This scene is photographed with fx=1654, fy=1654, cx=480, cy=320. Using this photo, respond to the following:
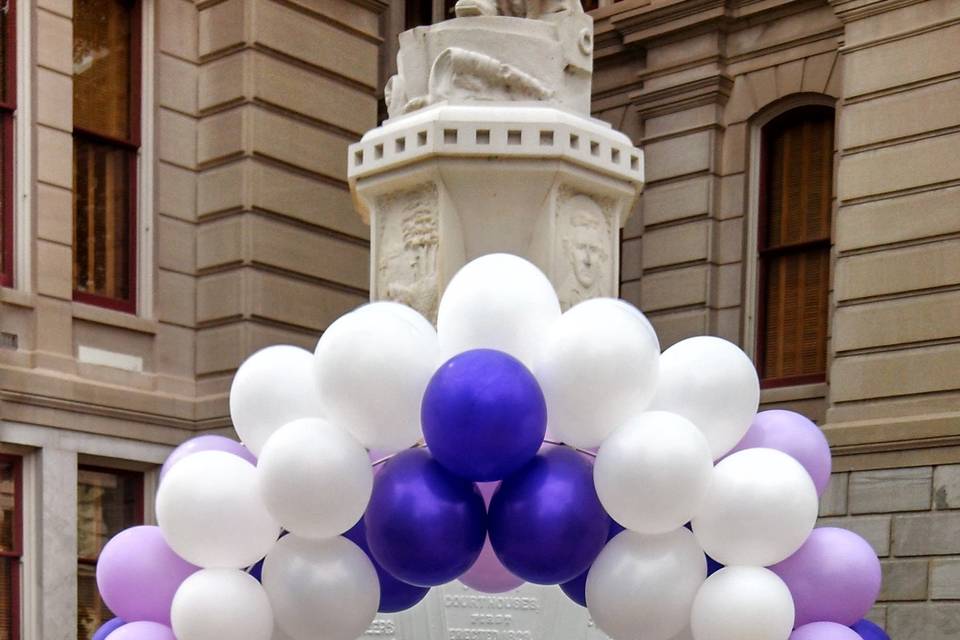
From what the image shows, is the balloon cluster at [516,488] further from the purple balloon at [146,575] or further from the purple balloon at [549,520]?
the purple balloon at [146,575]

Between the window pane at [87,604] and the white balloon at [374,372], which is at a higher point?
the white balloon at [374,372]

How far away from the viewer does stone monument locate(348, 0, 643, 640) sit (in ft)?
22.0

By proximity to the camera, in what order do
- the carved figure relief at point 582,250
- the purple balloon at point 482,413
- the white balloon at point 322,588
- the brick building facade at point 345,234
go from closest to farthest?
the purple balloon at point 482,413, the white balloon at point 322,588, the carved figure relief at point 582,250, the brick building facade at point 345,234

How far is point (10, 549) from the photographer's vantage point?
44.6 ft

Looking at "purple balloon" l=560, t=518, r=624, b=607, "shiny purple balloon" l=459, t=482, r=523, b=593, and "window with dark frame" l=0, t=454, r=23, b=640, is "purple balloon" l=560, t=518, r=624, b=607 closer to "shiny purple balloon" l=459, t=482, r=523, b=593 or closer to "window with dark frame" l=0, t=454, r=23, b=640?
"shiny purple balloon" l=459, t=482, r=523, b=593

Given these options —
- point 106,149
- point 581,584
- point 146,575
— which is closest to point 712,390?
point 581,584

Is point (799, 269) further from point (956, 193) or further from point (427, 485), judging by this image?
point (427, 485)

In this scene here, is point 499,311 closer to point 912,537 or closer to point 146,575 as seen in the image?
point 146,575

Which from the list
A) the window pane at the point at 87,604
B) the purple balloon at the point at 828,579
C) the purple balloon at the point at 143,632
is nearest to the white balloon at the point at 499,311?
the purple balloon at the point at 828,579

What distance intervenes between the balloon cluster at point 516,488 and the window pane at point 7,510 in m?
8.61

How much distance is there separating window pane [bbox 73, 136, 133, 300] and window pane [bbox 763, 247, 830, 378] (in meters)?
5.97

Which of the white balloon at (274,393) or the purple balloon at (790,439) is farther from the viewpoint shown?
the purple balloon at (790,439)

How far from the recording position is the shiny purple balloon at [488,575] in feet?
18.2

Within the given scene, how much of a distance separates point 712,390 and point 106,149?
1092 centimetres
